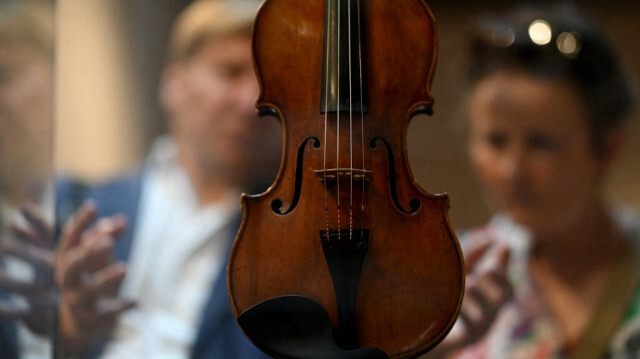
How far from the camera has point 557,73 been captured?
2.29 m

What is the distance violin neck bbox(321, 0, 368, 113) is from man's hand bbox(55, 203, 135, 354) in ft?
3.65

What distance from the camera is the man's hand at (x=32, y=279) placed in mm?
2312

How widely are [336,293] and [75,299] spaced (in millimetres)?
1193

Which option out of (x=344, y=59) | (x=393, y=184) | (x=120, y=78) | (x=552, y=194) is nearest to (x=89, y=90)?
(x=120, y=78)

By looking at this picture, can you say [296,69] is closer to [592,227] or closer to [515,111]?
[515,111]

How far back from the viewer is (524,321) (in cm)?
226

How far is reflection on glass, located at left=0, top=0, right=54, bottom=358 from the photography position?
2314 millimetres

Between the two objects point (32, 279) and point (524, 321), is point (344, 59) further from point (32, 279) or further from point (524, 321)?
point (32, 279)

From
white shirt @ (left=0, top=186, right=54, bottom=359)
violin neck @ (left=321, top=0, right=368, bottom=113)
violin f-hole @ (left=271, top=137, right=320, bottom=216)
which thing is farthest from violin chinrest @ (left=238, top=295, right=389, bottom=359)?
white shirt @ (left=0, top=186, right=54, bottom=359)

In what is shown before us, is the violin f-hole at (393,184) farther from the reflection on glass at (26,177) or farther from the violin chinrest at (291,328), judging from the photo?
the reflection on glass at (26,177)

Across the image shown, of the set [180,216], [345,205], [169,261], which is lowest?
[169,261]

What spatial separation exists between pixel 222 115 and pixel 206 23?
0.29 metres

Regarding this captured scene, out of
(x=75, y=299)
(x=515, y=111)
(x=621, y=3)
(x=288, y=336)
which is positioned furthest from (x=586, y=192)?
(x=75, y=299)

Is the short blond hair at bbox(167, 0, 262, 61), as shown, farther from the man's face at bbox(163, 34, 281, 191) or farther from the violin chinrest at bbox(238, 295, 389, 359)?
the violin chinrest at bbox(238, 295, 389, 359)
